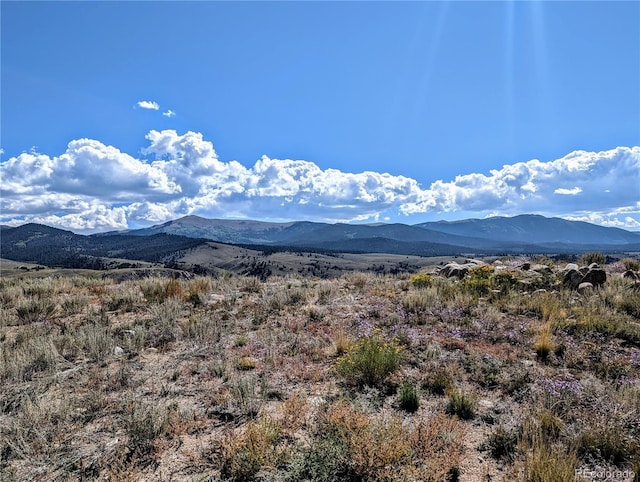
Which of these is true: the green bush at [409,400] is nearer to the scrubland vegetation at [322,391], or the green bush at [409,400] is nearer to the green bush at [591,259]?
the scrubland vegetation at [322,391]

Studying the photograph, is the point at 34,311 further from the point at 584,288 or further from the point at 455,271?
the point at 584,288

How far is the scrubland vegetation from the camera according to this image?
3.69m

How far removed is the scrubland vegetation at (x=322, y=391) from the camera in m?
3.69

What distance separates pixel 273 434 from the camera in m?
4.01

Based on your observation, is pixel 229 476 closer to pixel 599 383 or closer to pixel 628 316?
pixel 599 383

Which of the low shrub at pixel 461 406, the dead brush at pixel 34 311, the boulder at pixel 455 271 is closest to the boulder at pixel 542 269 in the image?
the boulder at pixel 455 271

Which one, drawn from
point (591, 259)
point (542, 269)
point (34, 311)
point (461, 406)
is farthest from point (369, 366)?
point (591, 259)

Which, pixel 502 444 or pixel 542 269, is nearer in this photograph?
pixel 502 444

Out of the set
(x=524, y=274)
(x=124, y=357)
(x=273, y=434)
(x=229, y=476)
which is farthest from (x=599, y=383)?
(x=524, y=274)

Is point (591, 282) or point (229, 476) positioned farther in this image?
point (591, 282)

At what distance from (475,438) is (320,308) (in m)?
6.88

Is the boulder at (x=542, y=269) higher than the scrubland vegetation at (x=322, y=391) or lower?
higher

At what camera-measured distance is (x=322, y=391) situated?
5531 mm

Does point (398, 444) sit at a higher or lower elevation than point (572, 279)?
lower
